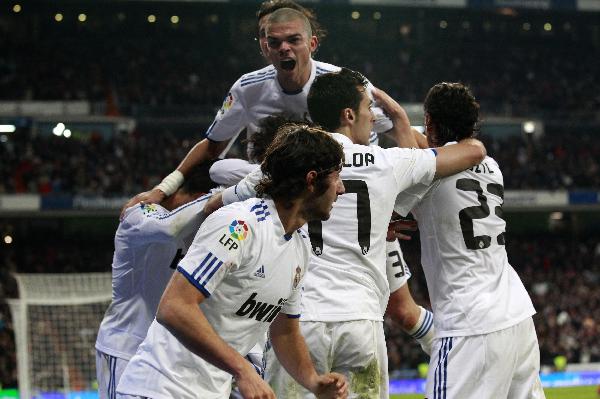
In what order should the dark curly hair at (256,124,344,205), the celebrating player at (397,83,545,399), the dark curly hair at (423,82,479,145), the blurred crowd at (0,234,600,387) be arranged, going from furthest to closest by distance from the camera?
the blurred crowd at (0,234,600,387)
the dark curly hair at (423,82,479,145)
the celebrating player at (397,83,545,399)
the dark curly hair at (256,124,344,205)

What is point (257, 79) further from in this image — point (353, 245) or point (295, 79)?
point (353, 245)

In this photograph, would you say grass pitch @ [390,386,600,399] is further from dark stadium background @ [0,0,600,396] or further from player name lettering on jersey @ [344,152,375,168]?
player name lettering on jersey @ [344,152,375,168]

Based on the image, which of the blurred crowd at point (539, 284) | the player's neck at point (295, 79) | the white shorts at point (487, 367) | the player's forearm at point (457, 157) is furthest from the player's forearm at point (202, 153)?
the blurred crowd at point (539, 284)

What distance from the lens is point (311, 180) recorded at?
4.11 meters

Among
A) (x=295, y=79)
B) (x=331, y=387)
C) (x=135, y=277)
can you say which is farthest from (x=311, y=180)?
(x=295, y=79)

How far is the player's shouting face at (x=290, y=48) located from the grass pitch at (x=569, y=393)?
17.0m

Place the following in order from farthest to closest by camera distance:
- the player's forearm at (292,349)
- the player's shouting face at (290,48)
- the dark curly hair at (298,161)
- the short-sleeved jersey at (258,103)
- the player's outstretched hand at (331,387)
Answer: the short-sleeved jersey at (258,103) < the player's shouting face at (290,48) < the player's forearm at (292,349) < the player's outstretched hand at (331,387) < the dark curly hair at (298,161)

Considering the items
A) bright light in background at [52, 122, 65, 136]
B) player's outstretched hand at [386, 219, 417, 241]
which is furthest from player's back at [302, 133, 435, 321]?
bright light in background at [52, 122, 65, 136]

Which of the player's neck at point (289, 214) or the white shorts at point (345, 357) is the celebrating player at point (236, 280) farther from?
the white shorts at point (345, 357)

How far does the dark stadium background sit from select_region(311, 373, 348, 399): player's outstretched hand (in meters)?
21.6

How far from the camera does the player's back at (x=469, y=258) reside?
5.71 meters

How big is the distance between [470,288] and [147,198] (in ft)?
7.19

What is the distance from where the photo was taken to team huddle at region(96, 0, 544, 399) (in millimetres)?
4094

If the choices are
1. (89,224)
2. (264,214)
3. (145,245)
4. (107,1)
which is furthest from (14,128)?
(264,214)
